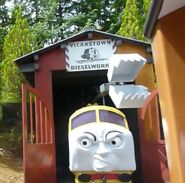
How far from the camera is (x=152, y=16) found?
390 centimetres

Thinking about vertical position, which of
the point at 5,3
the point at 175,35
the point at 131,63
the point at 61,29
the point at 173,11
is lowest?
the point at 175,35

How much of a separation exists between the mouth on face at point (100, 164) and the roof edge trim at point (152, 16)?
3.62 m

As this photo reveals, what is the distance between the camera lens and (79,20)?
20250 mm

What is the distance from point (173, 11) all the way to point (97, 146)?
13.3 feet

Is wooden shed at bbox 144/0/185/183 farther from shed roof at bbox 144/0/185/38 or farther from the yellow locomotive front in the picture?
the yellow locomotive front

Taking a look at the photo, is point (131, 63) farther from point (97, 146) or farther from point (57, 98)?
point (57, 98)

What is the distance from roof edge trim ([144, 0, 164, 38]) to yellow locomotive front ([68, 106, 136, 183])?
3.48 meters

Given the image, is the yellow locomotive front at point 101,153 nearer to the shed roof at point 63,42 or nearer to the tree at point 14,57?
the shed roof at point 63,42

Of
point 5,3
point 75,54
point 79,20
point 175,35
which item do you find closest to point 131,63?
point 75,54

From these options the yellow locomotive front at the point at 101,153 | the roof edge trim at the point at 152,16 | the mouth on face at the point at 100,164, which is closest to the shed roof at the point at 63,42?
the yellow locomotive front at the point at 101,153

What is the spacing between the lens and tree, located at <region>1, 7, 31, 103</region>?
13.4 metres

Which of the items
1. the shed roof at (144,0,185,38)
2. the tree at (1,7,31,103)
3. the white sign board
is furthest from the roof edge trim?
the tree at (1,7,31,103)

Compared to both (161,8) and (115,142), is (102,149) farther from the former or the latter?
(161,8)

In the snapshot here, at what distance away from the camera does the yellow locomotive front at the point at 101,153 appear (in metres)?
7.38
